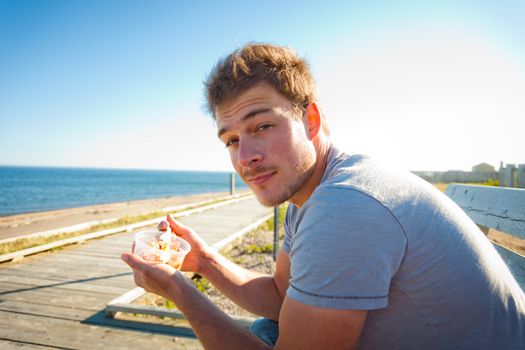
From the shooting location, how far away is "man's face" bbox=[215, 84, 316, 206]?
1.66m

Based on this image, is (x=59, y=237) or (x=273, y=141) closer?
(x=273, y=141)

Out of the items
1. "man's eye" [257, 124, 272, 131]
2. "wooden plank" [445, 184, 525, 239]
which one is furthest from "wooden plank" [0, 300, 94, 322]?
"wooden plank" [445, 184, 525, 239]

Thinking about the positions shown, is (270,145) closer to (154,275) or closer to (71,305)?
(154,275)

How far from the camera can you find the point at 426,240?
1.08 metres

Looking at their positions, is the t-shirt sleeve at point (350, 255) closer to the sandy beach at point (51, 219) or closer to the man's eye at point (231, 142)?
the man's eye at point (231, 142)

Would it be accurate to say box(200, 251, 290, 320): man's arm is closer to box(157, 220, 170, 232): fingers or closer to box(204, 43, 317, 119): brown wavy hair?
box(157, 220, 170, 232): fingers

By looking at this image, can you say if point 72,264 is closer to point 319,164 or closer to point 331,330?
point 319,164

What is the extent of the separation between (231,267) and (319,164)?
1031 millimetres

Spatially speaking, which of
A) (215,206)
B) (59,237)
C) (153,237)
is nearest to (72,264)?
(59,237)

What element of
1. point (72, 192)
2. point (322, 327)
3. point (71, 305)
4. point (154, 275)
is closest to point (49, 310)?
point (71, 305)

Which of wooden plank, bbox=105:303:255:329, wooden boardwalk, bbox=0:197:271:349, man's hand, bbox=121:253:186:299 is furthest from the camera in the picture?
wooden plank, bbox=105:303:255:329

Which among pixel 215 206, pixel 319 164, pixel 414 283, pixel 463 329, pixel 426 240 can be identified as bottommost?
pixel 215 206

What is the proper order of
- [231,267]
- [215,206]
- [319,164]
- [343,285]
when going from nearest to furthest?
1. [343,285]
2. [319,164]
3. [231,267]
4. [215,206]

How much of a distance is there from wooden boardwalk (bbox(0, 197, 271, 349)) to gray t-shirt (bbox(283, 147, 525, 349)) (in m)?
2.12
